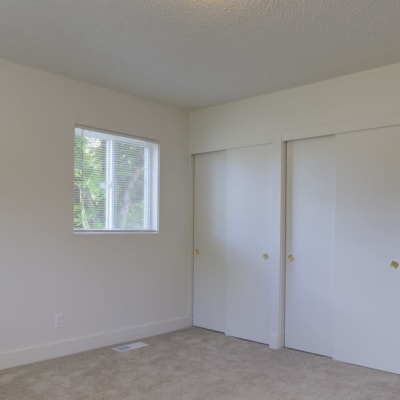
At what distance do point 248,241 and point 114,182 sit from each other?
56.7 inches

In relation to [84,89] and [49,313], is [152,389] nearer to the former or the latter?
[49,313]

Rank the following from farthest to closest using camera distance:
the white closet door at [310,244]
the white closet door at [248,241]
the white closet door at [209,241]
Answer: the white closet door at [209,241], the white closet door at [248,241], the white closet door at [310,244]

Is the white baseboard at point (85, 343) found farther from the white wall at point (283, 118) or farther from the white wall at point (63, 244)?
the white wall at point (283, 118)

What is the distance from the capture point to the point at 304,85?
400cm

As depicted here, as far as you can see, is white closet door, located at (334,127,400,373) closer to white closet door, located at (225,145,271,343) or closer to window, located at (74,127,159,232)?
white closet door, located at (225,145,271,343)

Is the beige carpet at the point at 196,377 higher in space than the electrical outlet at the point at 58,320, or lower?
lower

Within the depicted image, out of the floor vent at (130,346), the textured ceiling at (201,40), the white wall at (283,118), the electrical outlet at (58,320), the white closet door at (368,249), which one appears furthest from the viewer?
the floor vent at (130,346)

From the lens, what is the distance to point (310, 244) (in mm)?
3963

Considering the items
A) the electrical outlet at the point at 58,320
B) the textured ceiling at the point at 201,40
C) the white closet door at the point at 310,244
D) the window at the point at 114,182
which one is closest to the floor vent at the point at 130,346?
the electrical outlet at the point at 58,320

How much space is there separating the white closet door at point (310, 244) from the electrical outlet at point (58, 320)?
2003 mm

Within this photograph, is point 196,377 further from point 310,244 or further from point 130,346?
point 310,244

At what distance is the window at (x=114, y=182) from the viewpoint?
402 centimetres

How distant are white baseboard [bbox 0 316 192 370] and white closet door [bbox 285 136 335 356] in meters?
1.28

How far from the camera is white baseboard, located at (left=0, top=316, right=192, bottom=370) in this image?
346cm
